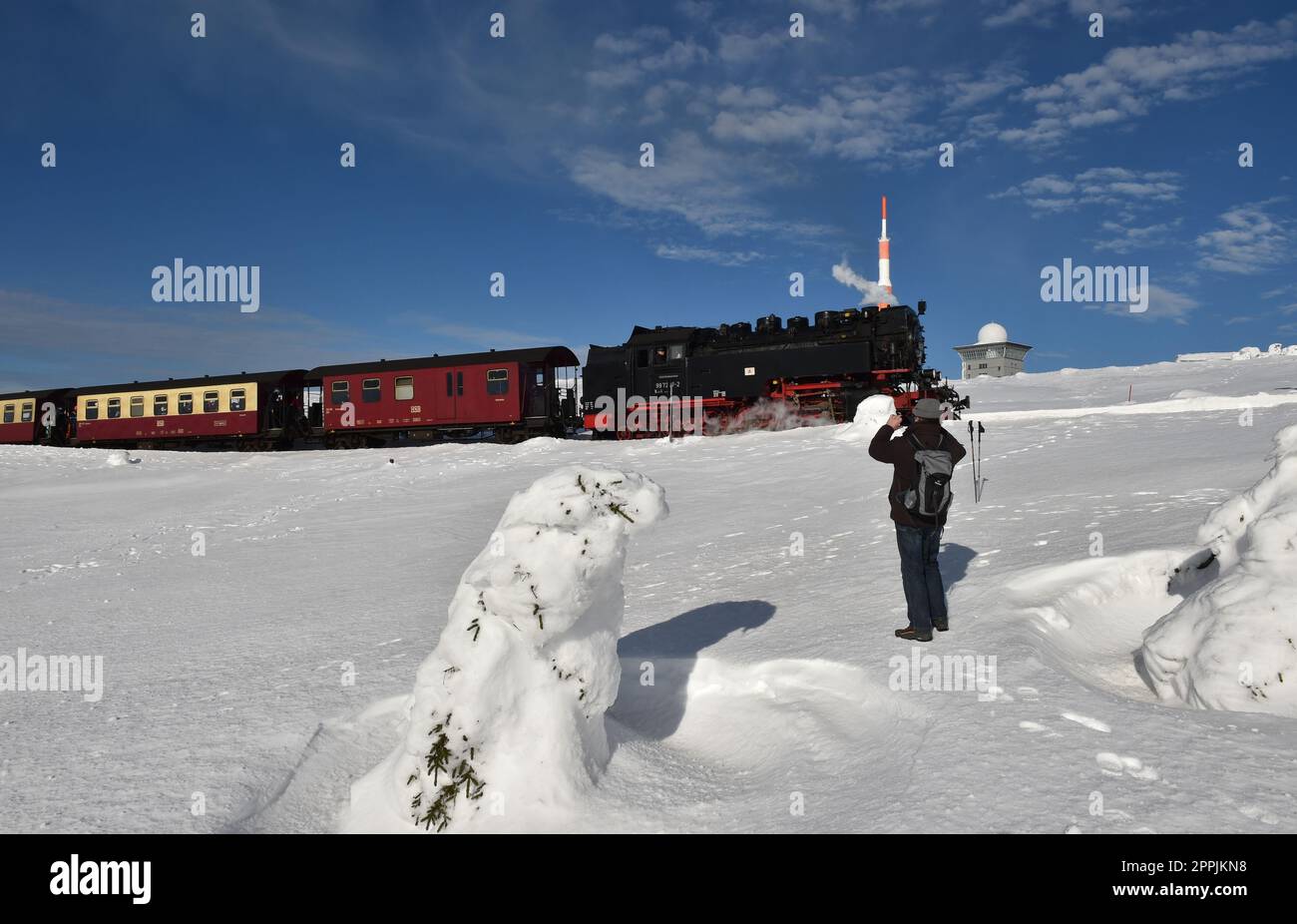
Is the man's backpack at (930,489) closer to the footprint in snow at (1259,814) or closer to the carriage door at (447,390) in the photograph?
the footprint in snow at (1259,814)

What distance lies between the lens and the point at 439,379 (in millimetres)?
23703

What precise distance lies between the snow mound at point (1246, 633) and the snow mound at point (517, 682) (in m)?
3.22

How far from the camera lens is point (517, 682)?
352cm

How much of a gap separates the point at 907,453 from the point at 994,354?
7451 cm

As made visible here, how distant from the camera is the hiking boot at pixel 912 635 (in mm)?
5043

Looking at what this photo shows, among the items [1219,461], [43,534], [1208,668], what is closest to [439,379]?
[43,534]

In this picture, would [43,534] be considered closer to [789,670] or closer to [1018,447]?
[789,670]

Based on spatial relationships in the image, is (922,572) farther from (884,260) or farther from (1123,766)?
(884,260)

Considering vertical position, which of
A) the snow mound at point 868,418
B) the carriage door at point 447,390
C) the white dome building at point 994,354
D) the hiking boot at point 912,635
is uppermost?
the white dome building at point 994,354

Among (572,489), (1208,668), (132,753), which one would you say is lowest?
(132,753)

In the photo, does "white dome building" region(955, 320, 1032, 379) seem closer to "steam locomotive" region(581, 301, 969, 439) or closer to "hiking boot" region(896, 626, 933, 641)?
"steam locomotive" region(581, 301, 969, 439)

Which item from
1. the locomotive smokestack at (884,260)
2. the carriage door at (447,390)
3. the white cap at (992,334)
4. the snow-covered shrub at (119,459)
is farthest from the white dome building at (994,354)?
the snow-covered shrub at (119,459)

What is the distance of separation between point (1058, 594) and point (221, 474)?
2034cm

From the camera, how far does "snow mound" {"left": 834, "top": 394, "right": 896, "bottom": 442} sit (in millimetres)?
16969
